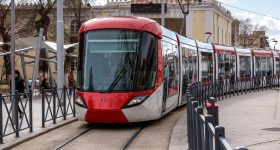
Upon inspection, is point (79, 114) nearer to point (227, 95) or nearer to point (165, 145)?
point (165, 145)

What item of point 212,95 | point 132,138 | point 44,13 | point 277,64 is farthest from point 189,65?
point 277,64

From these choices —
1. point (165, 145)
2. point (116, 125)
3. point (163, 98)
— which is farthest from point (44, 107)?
point (165, 145)

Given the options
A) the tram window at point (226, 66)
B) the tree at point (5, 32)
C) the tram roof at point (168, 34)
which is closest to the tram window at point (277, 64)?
the tram window at point (226, 66)

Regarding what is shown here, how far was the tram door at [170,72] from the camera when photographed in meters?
17.7

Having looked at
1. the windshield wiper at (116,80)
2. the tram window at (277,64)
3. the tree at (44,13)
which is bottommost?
the windshield wiper at (116,80)

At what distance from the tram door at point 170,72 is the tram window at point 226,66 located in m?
13.1

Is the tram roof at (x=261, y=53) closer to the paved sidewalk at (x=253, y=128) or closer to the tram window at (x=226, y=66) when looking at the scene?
the tram window at (x=226, y=66)

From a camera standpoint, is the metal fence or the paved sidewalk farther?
the metal fence

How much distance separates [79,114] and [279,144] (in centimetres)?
613

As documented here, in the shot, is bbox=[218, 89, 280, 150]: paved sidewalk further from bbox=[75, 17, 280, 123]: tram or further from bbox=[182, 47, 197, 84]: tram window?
bbox=[182, 47, 197, 84]: tram window

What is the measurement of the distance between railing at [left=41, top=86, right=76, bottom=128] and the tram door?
126 inches

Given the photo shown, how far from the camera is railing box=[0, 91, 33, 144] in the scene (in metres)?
12.7

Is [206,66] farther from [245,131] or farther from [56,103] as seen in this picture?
[245,131]

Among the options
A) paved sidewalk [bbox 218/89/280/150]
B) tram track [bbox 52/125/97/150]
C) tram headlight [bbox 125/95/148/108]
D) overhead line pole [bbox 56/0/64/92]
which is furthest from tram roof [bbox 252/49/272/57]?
tram track [bbox 52/125/97/150]
